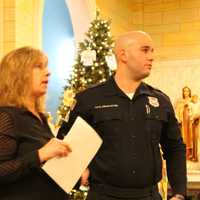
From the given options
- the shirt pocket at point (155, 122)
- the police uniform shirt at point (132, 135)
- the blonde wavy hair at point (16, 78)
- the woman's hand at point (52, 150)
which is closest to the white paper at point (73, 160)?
the woman's hand at point (52, 150)

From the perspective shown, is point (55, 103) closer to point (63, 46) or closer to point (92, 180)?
point (63, 46)

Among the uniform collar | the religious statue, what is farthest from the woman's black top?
the religious statue

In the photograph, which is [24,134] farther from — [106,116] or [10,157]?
[106,116]

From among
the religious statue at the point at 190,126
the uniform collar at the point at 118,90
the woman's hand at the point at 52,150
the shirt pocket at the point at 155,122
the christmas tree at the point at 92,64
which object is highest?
the christmas tree at the point at 92,64

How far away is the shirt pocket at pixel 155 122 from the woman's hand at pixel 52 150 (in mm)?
810

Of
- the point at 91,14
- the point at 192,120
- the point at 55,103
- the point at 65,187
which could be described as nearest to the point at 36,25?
the point at 91,14

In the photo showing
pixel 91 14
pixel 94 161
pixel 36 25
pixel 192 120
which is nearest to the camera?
pixel 94 161

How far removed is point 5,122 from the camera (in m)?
2.09

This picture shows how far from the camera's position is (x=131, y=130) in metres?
2.72

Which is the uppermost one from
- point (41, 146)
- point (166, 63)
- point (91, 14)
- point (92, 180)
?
point (91, 14)

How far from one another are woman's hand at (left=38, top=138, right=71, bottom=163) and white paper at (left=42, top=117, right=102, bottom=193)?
0.14 feet

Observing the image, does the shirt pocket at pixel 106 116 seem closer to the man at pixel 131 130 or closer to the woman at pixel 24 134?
the man at pixel 131 130

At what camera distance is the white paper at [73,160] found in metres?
2.10

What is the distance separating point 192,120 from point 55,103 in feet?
8.40
